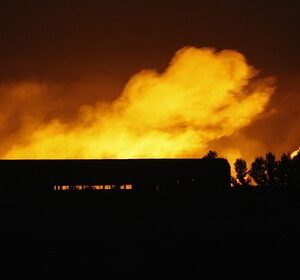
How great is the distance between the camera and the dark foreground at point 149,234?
414 inches

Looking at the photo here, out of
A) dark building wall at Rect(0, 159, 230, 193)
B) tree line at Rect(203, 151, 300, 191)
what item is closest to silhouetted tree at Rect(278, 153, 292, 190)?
tree line at Rect(203, 151, 300, 191)

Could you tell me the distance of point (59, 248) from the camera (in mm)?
10742

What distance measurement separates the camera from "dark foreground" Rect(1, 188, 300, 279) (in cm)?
1052

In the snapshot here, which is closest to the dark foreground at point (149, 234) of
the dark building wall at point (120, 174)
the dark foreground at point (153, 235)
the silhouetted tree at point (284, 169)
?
the dark foreground at point (153, 235)

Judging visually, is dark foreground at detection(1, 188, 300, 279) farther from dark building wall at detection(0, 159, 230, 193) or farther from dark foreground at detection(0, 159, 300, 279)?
dark building wall at detection(0, 159, 230, 193)

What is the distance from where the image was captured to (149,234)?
441 inches

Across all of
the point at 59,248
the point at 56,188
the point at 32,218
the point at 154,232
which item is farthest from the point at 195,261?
the point at 56,188

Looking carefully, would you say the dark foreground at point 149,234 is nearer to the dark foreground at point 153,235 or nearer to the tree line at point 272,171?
the dark foreground at point 153,235

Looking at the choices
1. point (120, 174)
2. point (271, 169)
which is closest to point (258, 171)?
point (271, 169)

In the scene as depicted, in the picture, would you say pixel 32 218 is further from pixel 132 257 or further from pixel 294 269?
pixel 294 269

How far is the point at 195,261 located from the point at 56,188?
7.75 metres

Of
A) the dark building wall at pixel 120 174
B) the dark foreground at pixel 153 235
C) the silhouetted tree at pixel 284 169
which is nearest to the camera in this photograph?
the dark foreground at pixel 153 235

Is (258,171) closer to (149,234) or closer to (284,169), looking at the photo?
(284,169)

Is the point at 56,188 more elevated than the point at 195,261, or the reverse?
the point at 56,188
